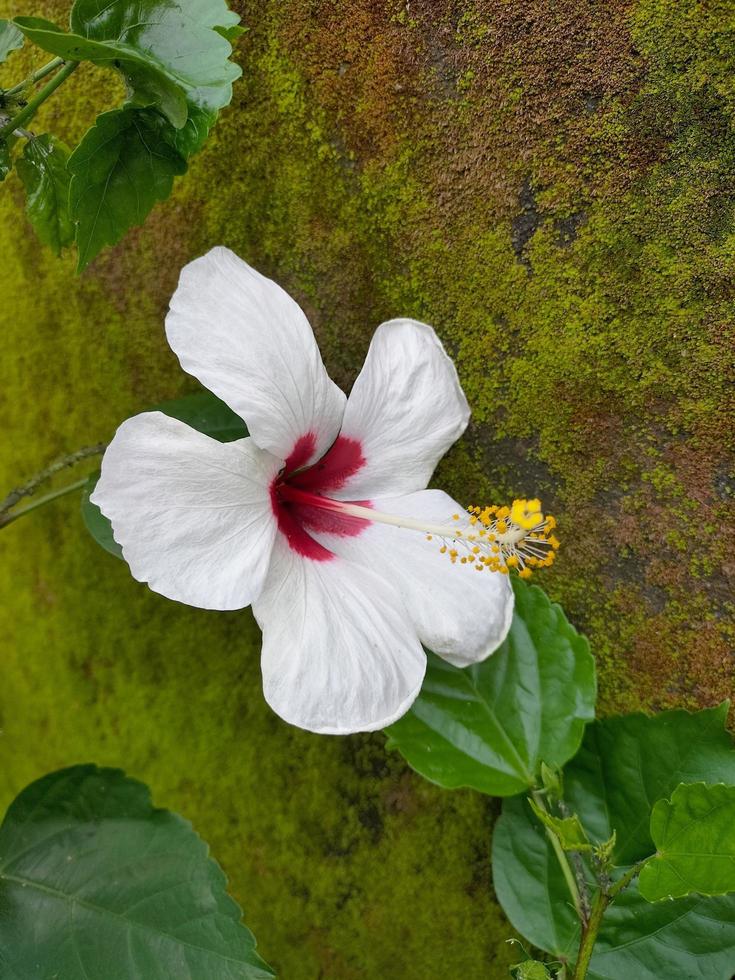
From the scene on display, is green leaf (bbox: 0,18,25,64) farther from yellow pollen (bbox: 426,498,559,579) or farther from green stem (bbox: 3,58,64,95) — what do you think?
yellow pollen (bbox: 426,498,559,579)

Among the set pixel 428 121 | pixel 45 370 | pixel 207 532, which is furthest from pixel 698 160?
pixel 45 370

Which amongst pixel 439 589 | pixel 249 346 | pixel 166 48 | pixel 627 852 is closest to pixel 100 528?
pixel 249 346

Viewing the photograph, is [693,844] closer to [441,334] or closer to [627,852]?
[627,852]

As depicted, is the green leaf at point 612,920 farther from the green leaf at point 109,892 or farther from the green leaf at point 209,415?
the green leaf at point 209,415

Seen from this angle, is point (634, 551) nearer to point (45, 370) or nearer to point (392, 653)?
point (392, 653)

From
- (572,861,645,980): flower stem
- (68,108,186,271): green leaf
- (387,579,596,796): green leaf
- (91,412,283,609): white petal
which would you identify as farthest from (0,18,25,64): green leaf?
(572,861,645,980): flower stem

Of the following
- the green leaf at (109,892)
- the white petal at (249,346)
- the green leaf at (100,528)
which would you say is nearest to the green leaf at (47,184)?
the white petal at (249,346)
